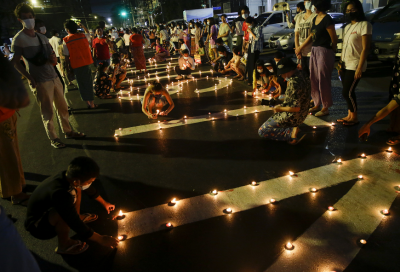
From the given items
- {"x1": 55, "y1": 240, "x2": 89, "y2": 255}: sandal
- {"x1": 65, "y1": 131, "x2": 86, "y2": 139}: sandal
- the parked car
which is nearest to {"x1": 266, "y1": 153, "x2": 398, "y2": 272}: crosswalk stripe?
Result: {"x1": 55, "y1": 240, "x2": 89, "y2": 255}: sandal

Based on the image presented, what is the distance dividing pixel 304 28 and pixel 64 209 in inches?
212

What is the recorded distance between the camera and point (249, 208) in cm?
296

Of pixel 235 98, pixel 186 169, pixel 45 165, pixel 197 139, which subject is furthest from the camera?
pixel 235 98

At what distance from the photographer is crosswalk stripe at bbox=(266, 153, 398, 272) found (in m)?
2.23

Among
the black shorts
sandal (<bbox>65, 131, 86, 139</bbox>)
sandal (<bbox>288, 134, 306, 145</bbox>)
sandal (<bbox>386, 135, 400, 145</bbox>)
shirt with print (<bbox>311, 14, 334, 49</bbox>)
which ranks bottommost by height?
sandal (<bbox>386, 135, 400, 145</bbox>)

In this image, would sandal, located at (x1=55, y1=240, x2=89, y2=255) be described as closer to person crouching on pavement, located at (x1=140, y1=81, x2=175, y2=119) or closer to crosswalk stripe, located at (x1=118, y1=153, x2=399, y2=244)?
crosswalk stripe, located at (x1=118, y1=153, x2=399, y2=244)

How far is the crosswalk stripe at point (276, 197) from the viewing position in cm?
283

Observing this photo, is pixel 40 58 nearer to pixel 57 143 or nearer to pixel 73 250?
pixel 57 143

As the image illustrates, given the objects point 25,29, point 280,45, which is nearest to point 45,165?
point 25,29

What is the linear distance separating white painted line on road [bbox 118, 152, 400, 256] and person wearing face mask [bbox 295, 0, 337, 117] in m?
1.87

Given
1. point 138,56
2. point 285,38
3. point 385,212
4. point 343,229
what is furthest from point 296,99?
point 285,38

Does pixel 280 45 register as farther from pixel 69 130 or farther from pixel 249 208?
pixel 249 208

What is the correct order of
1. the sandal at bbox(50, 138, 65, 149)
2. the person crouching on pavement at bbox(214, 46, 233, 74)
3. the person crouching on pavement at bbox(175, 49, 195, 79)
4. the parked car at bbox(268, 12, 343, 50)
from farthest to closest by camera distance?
the parked car at bbox(268, 12, 343, 50)
the person crouching on pavement at bbox(175, 49, 195, 79)
the person crouching on pavement at bbox(214, 46, 233, 74)
the sandal at bbox(50, 138, 65, 149)

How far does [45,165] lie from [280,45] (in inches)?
491
